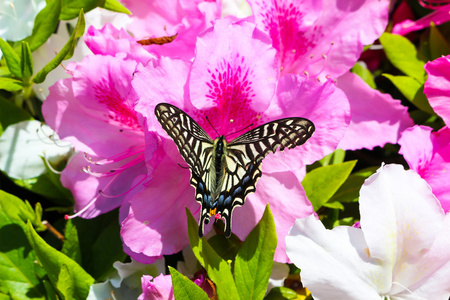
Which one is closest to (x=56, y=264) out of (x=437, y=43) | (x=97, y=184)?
(x=97, y=184)

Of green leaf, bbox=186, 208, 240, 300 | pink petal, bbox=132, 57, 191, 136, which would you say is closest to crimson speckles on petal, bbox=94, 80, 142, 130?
pink petal, bbox=132, 57, 191, 136

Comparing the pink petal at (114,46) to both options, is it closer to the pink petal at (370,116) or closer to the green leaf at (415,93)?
the pink petal at (370,116)

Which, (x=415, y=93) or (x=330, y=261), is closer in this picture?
(x=330, y=261)

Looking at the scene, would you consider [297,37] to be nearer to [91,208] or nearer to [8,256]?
[91,208]

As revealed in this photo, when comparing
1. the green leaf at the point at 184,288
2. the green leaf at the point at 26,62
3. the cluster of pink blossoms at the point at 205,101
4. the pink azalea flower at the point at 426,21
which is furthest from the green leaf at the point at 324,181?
the green leaf at the point at 26,62

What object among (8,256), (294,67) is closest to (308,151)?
(294,67)

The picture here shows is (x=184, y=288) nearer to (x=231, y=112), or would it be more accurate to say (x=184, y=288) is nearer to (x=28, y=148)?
(x=231, y=112)
